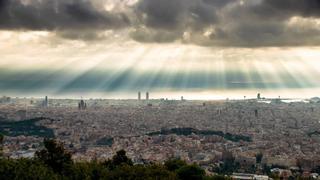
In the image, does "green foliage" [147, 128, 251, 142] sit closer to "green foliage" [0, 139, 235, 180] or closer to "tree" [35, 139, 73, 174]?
"green foliage" [0, 139, 235, 180]

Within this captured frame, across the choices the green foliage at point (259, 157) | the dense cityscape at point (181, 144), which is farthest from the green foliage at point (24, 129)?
the green foliage at point (259, 157)

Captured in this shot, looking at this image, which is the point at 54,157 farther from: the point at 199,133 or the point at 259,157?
the point at 199,133

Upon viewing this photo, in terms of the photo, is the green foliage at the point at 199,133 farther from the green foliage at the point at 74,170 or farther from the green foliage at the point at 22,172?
the green foliage at the point at 22,172

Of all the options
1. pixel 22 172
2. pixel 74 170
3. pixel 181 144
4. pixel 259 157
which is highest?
pixel 22 172

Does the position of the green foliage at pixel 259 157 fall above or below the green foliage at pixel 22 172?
below

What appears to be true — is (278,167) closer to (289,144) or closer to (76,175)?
(289,144)

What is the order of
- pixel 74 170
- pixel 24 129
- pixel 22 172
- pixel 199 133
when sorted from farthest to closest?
pixel 199 133, pixel 24 129, pixel 74 170, pixel 22 172

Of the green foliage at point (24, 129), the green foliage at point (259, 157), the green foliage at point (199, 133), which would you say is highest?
the green foliage at point (24, 129)

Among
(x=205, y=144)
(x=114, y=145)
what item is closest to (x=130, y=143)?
(x=114, y=145)

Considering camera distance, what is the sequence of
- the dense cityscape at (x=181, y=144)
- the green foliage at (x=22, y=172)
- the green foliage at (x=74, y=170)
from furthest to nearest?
the dense cityscape at (x=181, y=144), the green foliage at (x=74, y=170), the green foliage at (x=22, y=172)

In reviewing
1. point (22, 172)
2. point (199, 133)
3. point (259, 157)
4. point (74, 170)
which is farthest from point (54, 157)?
point (199, 133)

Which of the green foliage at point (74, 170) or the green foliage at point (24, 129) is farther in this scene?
the green foliage at point (24, 129)
